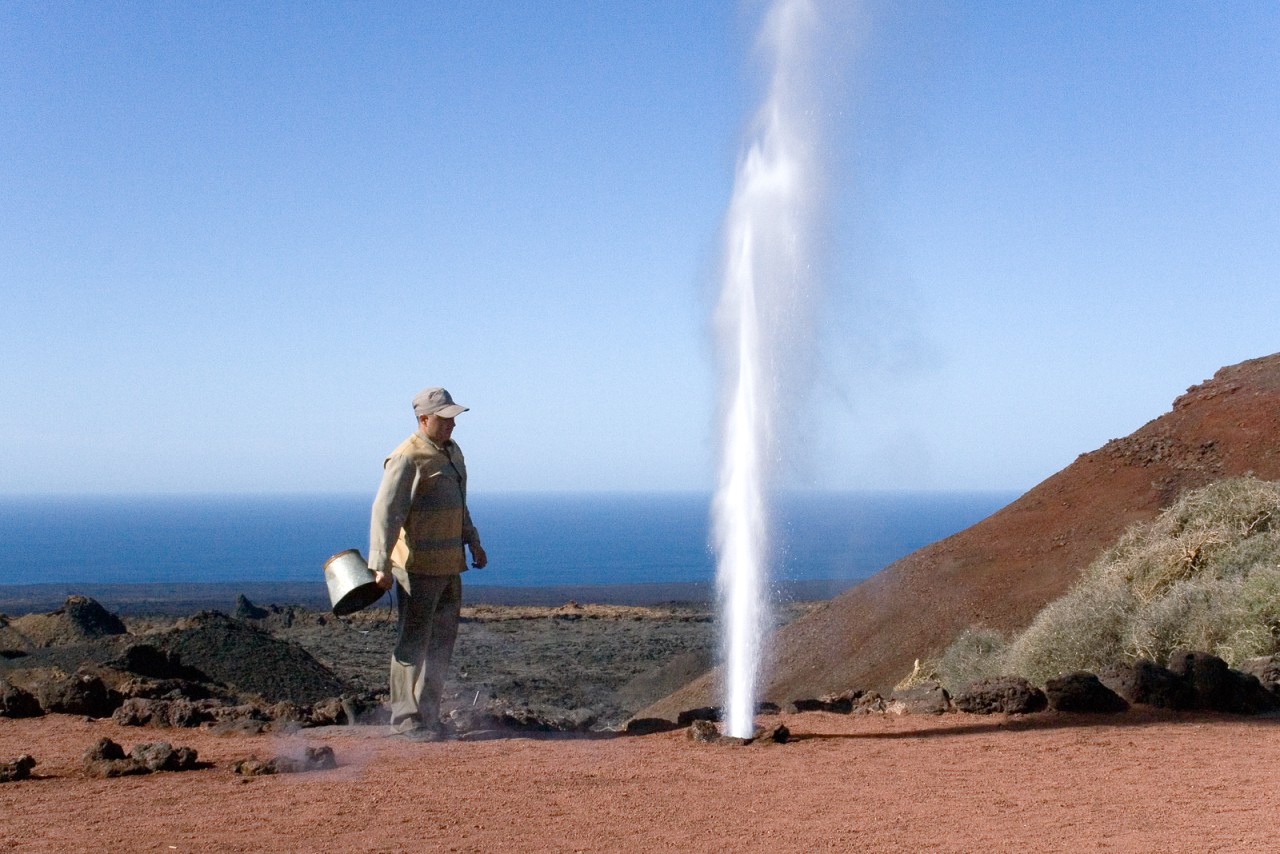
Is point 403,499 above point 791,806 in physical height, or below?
above

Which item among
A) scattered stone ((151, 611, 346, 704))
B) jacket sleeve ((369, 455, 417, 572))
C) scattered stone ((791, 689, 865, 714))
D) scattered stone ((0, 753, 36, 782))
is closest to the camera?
scattered stone ((0, 753, 36, 782))

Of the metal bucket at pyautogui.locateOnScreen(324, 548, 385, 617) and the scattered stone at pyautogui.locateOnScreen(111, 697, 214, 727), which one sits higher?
the metal bucket at pyautogui.locateOnScreen(324, 548, 385, 617)

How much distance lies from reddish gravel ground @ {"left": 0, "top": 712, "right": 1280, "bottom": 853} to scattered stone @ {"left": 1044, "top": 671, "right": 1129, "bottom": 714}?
1.29 ft

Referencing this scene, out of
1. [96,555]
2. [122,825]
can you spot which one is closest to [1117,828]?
[122,825]

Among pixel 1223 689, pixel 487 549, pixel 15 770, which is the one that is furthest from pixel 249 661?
pixel 487 549

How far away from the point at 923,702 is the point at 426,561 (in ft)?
12.4

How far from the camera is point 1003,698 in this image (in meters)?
8.55

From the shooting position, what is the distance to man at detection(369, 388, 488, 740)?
24.6 ft

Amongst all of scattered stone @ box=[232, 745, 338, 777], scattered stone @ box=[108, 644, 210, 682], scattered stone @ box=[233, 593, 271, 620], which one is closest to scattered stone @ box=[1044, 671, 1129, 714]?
scattered stone @ box=[232, 745, 338, 777]

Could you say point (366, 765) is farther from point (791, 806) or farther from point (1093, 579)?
point (1093, 579)

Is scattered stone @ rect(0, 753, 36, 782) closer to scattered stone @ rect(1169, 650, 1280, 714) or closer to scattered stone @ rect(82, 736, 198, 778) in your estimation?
scattered stone @ rect(82, 736, 198, 778)

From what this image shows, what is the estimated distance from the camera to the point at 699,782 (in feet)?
21.2

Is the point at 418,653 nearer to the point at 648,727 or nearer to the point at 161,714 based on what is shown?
the point at 648,727

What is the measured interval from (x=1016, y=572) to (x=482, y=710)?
13.5m
